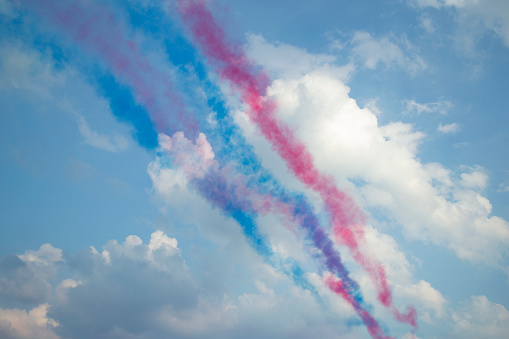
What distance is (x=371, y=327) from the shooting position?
137125mm
